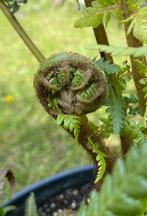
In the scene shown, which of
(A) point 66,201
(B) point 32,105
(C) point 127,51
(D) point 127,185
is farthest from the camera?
(B) point 32,105

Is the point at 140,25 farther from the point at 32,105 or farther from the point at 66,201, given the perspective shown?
the point at 32,105

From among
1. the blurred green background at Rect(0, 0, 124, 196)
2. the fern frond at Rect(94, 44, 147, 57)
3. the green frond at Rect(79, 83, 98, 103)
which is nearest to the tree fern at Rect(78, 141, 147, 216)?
the fern frond at Rect(94, 44, 147, 57)

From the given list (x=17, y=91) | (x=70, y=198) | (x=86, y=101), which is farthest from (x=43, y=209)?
(x=17, y=91)

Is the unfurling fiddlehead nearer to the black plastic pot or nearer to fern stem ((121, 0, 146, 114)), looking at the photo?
fern stem ((121, 0, 146, 114))

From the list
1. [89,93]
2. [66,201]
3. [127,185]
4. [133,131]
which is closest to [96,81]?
[89,93]

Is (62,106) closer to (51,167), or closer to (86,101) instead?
(86,101)
